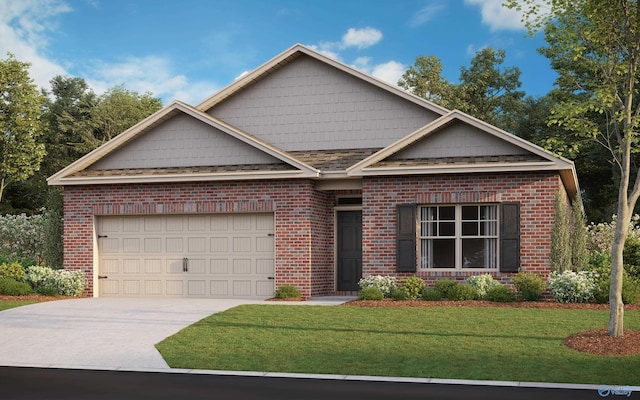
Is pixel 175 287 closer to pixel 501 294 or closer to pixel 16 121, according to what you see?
pixel 501 294

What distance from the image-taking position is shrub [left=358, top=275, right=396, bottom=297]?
19828 mm

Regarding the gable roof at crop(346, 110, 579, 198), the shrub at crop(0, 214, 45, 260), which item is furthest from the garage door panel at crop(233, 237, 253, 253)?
the shrub at crop(0, 214, 45, 260)

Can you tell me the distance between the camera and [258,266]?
21.6m

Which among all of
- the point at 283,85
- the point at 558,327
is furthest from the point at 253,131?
the point at 558,327

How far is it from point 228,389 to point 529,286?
1036 centimetres

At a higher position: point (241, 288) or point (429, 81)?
point (429, 81)

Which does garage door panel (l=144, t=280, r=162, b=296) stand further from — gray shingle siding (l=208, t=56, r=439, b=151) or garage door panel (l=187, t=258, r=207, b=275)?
gray shingle siding (l=208, t=56, r=439, b=151)

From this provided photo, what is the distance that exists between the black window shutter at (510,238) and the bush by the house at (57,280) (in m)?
11.6

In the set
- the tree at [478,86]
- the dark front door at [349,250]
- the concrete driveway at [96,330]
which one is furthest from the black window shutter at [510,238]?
the tree at [478,86]

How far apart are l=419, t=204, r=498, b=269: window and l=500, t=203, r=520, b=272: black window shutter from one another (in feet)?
1.07

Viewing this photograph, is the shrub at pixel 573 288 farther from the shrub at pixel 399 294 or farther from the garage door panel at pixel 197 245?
the garage door panel at pixel 197 245

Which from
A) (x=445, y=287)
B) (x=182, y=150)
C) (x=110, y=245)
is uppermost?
(x=182, y=150)

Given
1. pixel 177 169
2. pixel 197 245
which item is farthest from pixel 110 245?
pixel 177 169

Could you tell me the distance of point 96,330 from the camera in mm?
15891
